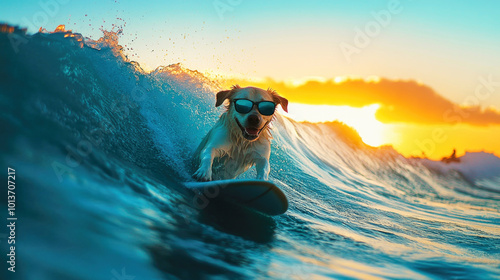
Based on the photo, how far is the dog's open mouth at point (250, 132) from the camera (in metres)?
4.80

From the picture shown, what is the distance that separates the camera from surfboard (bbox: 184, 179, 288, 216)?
425 cm

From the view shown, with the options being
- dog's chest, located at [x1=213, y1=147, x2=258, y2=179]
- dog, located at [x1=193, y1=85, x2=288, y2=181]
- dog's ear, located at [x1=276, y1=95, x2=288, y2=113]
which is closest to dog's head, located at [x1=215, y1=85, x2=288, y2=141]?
dog, located at [x1=193, y1=85, x2=288, y2=181]

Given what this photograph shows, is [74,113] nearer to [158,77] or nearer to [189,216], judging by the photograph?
[189,216]

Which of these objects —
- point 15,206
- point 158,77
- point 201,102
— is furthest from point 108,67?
point 15,206

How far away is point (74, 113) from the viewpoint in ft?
15.5

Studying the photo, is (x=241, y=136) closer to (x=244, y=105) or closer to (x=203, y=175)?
(x=244, y=105)

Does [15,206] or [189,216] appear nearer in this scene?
[15,206]

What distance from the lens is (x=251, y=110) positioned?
4.74 meters

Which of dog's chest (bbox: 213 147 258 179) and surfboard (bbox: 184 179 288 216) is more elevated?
dog's chest (bbox: 213 147 258 179)

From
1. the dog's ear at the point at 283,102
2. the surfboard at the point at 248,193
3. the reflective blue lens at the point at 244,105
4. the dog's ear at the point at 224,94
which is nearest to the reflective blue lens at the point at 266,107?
the reflective blue lens at the point at 244,105

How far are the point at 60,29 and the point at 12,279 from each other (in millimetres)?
5336

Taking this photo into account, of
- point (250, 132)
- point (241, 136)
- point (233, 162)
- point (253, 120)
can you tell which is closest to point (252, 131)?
point (250, 132)

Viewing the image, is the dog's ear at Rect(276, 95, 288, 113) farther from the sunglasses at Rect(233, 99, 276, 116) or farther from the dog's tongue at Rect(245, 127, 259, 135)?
the dog's tongue at Rect(245, 127, 259, 135)

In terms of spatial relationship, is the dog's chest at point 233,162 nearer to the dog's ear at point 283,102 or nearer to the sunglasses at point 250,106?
the sunglasses at point 250,106
